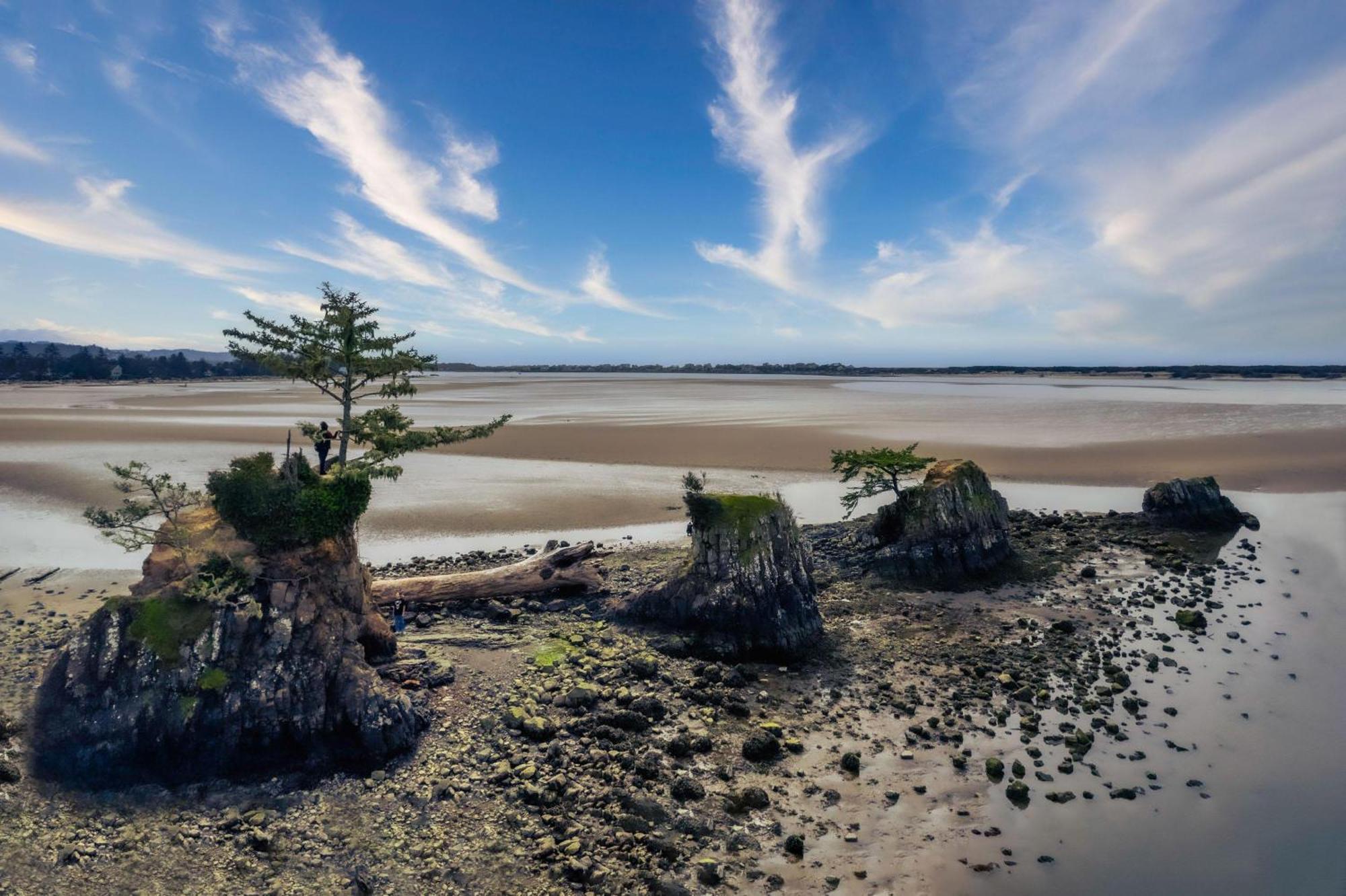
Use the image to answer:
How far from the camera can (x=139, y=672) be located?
28.8ft

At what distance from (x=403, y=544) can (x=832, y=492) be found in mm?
17068

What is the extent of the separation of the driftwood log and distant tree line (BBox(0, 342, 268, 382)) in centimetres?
9886

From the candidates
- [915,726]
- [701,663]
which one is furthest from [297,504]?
[915,726]

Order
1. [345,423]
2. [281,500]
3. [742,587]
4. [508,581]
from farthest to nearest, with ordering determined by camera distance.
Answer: [508,581], [742,587], [345,423], [281,500]

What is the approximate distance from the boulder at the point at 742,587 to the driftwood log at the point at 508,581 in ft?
8.90

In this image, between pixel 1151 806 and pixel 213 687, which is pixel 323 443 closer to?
pixel 213 687

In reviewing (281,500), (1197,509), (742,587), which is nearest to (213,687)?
(281,500)

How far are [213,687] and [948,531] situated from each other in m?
16.3

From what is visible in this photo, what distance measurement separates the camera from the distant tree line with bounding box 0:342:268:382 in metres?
110

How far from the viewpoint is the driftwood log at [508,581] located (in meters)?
14.7

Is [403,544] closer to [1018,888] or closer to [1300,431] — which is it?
[1018,888]

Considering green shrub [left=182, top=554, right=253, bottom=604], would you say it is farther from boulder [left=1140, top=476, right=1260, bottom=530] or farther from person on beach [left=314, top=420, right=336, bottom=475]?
boulder [left=1140, top=476, right=1260, bottom=530]

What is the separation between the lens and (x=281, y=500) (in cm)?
997

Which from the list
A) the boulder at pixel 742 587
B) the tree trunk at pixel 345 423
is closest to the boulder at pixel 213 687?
the tree trunk at pixel 345 423
